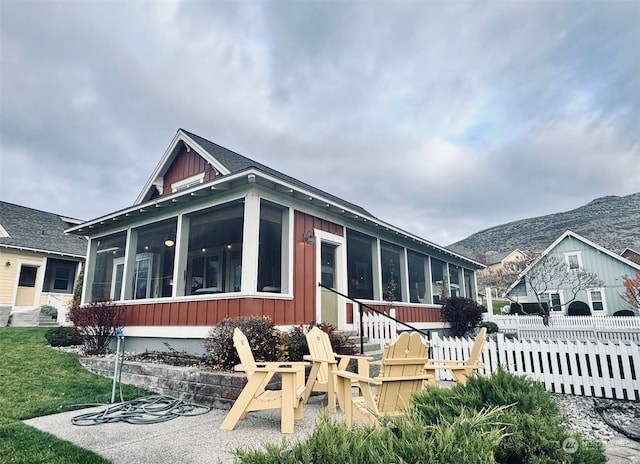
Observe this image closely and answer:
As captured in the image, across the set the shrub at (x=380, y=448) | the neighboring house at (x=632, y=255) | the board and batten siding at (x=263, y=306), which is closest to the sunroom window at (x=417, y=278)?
the board and batten siding at (x=263, y=306)

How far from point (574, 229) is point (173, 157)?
69.7 metres

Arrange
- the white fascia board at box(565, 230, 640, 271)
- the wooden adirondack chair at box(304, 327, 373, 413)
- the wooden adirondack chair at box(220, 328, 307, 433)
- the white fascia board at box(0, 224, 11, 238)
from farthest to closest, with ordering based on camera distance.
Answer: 1. the white fascia board at box(565, 230, 640, 271)
2. the white fascia board at box(0, 224, 11, 238)
3. the wooden adirondack chair at box(304, 327, 373, 413)
4. the wooden adirondack chair at box(220, 328, 307, 433)

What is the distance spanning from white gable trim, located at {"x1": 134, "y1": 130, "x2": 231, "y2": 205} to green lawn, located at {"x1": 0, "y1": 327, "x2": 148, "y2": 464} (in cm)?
449

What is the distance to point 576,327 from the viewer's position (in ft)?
46.1

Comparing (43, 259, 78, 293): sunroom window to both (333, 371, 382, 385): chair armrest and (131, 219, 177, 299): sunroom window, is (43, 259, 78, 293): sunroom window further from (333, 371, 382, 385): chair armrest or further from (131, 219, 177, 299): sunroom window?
(333, 371, 382, 385): chair armrest

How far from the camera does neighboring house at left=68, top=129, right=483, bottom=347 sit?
6.97 metres

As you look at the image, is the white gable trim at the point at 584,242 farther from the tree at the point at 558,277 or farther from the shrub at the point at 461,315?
the shrub at the point at 461,315

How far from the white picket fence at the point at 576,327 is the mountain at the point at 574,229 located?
1296 inches

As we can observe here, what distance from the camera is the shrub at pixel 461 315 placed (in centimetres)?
1324

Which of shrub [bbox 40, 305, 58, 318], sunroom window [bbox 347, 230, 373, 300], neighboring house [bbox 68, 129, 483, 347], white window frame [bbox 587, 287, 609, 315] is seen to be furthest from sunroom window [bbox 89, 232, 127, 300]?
white window frame [bbox 587, 287, 609, 315]

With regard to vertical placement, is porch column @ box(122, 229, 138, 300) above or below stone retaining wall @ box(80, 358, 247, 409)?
above

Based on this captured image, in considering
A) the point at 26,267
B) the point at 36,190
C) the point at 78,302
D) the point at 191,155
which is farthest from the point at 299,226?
the point at 36,190

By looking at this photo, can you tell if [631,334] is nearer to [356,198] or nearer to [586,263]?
[586,263]

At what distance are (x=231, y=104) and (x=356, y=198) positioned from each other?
20.7 m
